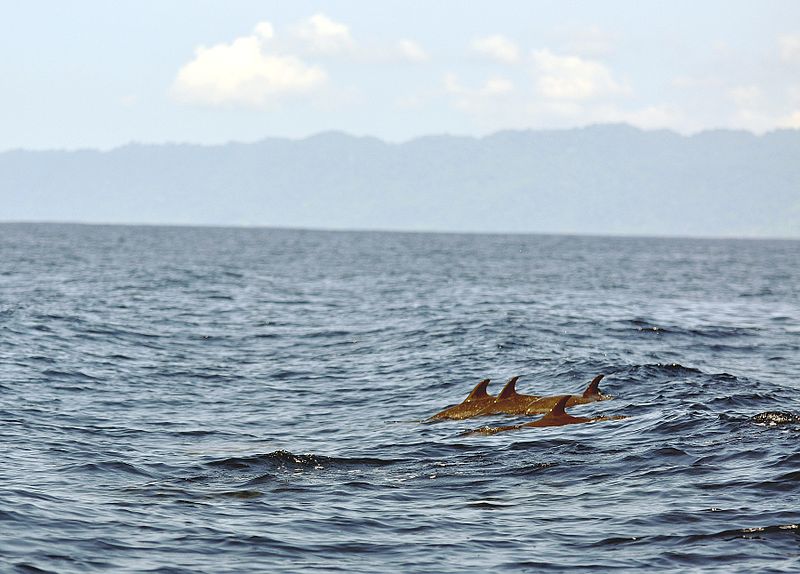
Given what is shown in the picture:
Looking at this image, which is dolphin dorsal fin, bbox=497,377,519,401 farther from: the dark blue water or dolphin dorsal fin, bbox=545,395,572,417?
dolphin dorsal fin, bbox=545,395,572,417

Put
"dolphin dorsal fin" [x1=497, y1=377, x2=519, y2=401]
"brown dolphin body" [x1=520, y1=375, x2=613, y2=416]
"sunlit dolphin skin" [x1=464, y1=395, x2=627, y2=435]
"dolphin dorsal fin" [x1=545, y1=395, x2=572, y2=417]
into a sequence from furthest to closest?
"dolphin dorsal fin" [x1=497, y1=377, x2=519, y2=401]
"brown dolphin body" [x1=520, y1=375, x2=613, y2=416]
"dolphin dorsal fin" [x1=545, y1=395, x2=572, y2=417]
"sunlit dolphin skin" [x1=464, y1=395, x2=627, y2=435]

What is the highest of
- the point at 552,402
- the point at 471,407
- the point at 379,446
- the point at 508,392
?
the point at 508,392

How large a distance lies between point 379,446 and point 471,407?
330cm

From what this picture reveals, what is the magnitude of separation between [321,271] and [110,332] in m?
45.1

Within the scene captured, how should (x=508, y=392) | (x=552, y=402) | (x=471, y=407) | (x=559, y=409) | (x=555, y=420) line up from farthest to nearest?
1. (x=508, y=392)
2. (x=471, y=407)
3. (x=552, y=402)
4. (x=559, y=409)
5. (x=555, y=420)

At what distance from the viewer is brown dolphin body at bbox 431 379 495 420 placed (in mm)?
22453

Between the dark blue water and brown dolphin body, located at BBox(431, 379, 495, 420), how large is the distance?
48 cm

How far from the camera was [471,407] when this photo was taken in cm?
2264

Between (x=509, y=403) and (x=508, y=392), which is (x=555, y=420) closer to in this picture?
(x=509, y=403)

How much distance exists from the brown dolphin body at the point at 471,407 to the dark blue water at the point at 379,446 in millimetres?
482

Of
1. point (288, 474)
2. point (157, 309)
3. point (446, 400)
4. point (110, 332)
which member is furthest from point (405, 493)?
point (157, 309)

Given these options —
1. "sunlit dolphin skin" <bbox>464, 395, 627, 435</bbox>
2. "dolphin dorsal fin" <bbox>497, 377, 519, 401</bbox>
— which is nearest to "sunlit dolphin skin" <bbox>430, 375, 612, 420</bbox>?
"dolphin dorsal fin" <bbox>497, 377, 519, 401</bbox>

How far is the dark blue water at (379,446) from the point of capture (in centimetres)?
1353

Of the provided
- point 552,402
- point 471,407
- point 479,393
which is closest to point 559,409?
point 552,402
